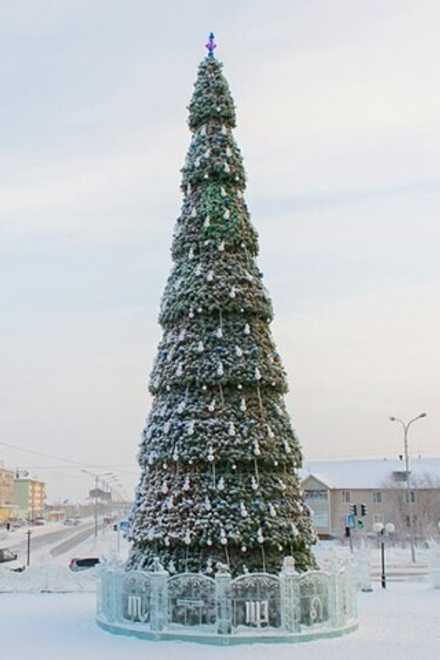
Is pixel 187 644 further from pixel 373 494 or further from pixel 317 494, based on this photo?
pixel 373 494

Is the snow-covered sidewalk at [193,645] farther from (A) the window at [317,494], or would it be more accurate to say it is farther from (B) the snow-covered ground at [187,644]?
(A) the window at [317,494]

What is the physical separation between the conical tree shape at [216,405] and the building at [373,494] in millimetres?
43721

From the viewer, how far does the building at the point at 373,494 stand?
5919 cm

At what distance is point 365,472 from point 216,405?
53.0 meters

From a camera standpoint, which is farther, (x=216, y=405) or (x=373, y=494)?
(x=373, y=494)

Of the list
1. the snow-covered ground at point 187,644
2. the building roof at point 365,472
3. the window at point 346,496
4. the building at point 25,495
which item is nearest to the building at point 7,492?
the building at point 25,495

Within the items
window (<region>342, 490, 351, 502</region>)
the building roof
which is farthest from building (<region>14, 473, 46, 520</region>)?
window (<region>342, 490, 351, 502</region>)

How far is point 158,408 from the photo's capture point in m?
16.5

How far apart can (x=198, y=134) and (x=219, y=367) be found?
5.82 metres

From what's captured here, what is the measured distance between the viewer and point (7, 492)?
154625 mm

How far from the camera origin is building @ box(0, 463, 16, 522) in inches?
5655

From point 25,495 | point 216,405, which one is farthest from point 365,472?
point 25,495

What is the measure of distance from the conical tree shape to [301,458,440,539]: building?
143 feet

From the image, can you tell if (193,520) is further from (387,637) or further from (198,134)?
(198,134)
